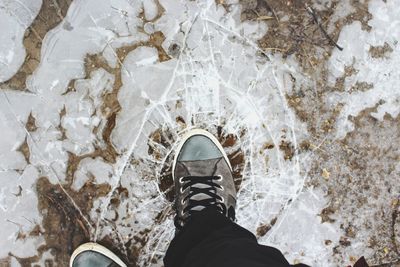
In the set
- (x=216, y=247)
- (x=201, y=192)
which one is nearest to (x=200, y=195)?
(x=201, y=192)

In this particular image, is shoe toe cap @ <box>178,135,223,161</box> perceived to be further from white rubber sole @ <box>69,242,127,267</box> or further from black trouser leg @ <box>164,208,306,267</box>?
white rubber sole @ <box>69,242,127,267</box>

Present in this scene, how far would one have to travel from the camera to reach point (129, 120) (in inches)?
67.9

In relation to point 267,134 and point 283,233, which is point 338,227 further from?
point 267,134

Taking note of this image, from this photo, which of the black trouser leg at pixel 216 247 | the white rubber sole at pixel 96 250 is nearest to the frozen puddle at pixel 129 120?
the white rubber sole at pixel 96 250

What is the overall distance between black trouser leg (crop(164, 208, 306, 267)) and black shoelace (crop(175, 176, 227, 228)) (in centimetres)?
4

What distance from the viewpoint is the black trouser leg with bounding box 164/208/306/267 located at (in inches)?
51.8

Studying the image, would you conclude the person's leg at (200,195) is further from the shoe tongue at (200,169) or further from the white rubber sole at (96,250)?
the white rubber sole at (96,250)

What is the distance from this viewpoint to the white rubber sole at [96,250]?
171cm

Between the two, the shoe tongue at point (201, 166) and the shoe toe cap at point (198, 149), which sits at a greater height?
the shoe toe cap at point (198, 149)

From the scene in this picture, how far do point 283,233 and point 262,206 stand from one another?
14 centimetres

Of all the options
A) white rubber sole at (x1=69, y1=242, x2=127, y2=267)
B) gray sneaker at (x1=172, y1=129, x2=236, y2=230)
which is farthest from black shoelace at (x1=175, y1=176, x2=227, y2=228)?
white rubber sole at (x1=69, y1=242, x2=127, y2=267)

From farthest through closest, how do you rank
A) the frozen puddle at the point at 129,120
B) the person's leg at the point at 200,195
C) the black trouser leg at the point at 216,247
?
the frozen puddle at the point at 129,120, the person's leg at the point at 200,195, the black trouser leg at the point at 216,247

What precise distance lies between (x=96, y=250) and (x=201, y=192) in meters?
0.45

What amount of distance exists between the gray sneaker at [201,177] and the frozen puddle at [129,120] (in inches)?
2.2
